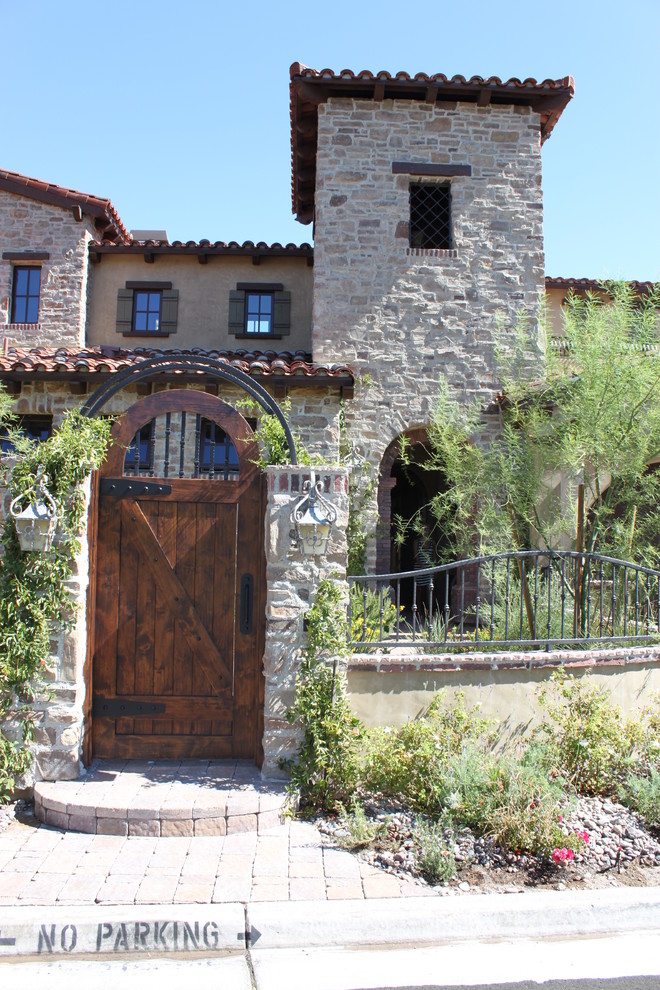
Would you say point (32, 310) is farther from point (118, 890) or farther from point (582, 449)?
point (118, 890)

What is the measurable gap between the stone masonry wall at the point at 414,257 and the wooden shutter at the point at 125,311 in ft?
14.5

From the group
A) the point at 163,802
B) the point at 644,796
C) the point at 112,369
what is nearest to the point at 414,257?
the point at 112,369

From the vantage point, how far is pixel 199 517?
227 inches

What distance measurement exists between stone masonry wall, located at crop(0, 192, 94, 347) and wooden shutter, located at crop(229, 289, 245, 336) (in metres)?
2.78

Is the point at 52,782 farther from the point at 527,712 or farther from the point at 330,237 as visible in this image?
the point at 330,237

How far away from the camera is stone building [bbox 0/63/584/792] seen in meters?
5.65

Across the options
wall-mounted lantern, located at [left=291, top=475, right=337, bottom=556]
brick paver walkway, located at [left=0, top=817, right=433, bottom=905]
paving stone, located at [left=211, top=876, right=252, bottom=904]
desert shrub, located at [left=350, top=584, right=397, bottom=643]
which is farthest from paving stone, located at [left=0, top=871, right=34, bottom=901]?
desert shrub, located at [left=350, top=584, right=397, bottom=643]

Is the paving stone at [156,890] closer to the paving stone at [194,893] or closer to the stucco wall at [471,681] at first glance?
the paving stone at [194,893]

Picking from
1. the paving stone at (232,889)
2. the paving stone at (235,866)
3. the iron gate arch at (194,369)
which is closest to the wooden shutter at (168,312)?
the iron gate arch at (194,369)

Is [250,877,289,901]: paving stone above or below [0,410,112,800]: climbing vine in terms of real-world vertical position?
below

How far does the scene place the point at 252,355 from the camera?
11922 mm

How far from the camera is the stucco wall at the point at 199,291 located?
46.5 feet

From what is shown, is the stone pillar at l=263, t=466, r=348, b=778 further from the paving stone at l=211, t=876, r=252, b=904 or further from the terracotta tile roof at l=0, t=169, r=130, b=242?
the terracotta tile roof at l=0, t=169, r=130, b=242

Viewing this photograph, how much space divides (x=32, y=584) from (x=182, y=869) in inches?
87.1
